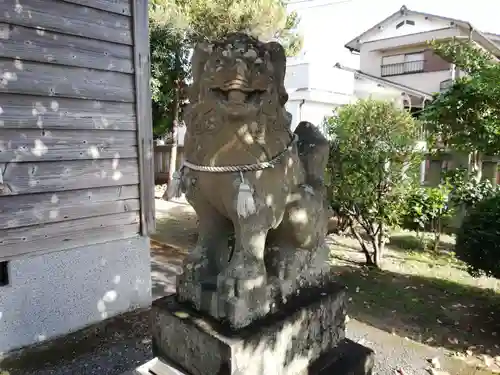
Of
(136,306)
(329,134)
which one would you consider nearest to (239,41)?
(136,306)

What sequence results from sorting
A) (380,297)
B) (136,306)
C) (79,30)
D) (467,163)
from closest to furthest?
(79,30), (136,306), (380,297), (467,163)

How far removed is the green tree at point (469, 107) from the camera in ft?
16.1

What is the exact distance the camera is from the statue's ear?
5.54ft

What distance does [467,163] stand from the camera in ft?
23.5

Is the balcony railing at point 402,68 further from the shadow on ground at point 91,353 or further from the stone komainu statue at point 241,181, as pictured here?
the stone komainu statue at point 241,181

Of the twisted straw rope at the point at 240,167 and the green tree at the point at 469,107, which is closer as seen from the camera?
the twisted straw rope at the point at 240,167

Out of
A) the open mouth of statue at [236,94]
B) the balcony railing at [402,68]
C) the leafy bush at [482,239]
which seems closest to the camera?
the open mouth of statue at [236,94]

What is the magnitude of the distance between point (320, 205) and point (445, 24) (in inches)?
596

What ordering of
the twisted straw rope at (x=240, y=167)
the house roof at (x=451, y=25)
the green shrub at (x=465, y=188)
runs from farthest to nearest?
1. the house roof at (x=451, y=25)
2. the green shrub at (x=465, y=188)
3. the twisted straw rope at (x=240, y=167)

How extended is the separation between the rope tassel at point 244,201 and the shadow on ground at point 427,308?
2490 mm

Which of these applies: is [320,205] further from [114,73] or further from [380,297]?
[380,297]

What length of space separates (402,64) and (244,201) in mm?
16068

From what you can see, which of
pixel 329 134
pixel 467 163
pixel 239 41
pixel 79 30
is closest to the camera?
pixel 239 41

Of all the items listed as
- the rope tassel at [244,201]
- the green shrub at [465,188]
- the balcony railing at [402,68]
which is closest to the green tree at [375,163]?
the green shrub at [465,188]
